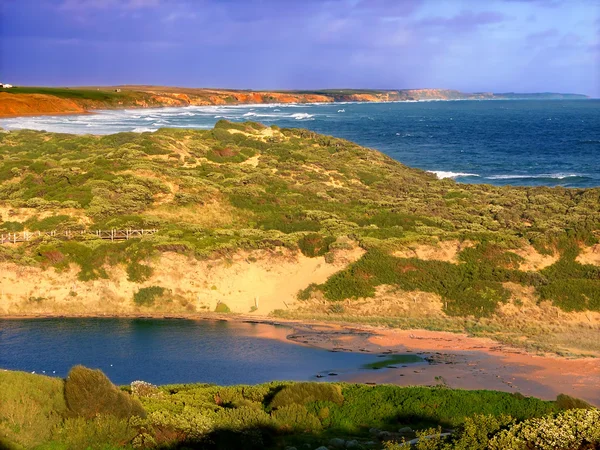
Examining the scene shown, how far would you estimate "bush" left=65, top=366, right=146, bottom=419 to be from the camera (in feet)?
44.5

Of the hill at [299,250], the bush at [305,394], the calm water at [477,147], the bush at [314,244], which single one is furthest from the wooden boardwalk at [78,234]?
the calm water at [477,147]

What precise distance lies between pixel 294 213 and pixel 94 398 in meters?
26.7

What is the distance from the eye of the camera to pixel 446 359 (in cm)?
2336

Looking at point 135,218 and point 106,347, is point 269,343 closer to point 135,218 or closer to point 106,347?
point 106,347

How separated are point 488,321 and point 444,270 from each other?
4238 mm

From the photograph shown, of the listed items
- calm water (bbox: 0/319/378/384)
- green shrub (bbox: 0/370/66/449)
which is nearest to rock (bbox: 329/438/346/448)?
green shrub (bbox: 0/370/66/449)

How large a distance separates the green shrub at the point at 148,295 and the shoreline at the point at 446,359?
104cm

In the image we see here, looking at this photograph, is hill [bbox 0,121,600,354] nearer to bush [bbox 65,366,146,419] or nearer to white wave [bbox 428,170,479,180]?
bush [bbox 65,366,146,419]

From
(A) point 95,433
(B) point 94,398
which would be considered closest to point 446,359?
(B) point 94,398

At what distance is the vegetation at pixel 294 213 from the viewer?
1204 inches

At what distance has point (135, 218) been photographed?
3734cm

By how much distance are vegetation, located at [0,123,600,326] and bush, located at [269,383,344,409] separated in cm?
1250

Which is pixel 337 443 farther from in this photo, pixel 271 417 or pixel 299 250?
pixel 299 250

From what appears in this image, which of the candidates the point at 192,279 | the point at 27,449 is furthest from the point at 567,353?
the point at 27,449
